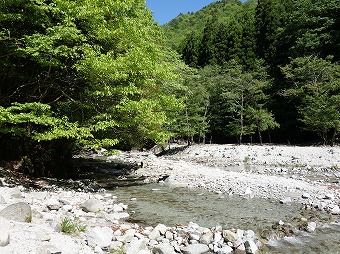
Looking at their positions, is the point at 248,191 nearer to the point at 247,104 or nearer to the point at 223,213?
the point at 223,213

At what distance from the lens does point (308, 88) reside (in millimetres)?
35531

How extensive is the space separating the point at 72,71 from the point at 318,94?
93.8 ft

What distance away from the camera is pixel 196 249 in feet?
23.5

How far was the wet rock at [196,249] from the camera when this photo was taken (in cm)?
707

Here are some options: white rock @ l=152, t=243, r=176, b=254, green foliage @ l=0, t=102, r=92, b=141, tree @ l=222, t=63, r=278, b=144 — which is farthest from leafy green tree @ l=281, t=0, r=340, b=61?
white rock @ l=152, t=243, r=176, b=254

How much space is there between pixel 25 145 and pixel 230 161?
19.1 metres

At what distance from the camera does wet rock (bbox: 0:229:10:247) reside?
5.27 metres

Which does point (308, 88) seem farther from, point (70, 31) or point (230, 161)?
point (70, 31)

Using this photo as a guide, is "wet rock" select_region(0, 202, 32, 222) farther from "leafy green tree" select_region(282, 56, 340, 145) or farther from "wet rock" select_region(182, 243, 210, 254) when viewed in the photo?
"leafy green tree" select_region(282, 56, 340, 145)

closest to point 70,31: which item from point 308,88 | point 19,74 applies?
point 19,74

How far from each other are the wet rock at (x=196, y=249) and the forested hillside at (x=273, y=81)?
1083 inches

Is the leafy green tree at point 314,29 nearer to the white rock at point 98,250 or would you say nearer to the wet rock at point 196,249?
the wet rock at point 196,249

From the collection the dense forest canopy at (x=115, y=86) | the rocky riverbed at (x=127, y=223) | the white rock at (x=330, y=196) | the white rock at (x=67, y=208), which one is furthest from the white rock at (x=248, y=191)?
the white rock at (x=67, y=208)

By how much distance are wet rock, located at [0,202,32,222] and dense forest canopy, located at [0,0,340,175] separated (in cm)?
437
